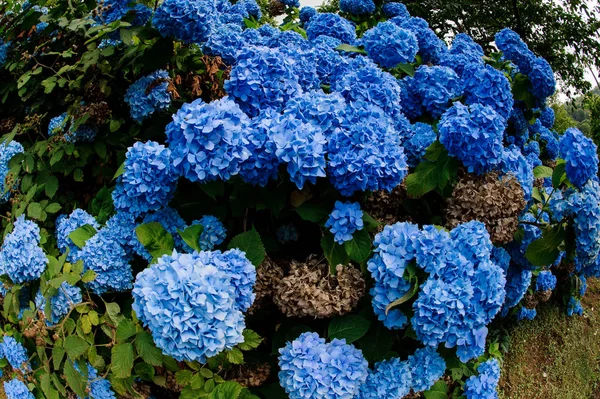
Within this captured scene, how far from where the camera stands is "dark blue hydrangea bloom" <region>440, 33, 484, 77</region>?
105 inches

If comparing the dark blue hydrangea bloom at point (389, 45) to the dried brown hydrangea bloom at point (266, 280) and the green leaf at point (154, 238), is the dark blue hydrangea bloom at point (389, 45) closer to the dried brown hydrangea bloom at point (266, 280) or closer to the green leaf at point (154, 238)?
the dried brown hydrangea bloom at point (266, 280)

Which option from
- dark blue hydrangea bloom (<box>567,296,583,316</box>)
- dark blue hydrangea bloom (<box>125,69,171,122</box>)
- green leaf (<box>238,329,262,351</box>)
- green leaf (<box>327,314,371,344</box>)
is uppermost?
dark blue hydrangea bloom (<box>125,69,171,122</box>)

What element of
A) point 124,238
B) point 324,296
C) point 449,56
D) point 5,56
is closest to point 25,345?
point 124,238

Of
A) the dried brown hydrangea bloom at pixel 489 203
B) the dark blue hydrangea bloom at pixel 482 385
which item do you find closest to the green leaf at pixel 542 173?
the dried brown hydrangea bloom at pixel 489 203

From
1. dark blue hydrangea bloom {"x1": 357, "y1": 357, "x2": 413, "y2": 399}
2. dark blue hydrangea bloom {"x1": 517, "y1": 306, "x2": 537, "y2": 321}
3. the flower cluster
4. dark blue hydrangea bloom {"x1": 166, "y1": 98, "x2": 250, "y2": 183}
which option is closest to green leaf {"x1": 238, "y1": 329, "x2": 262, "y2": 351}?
the flower cluster

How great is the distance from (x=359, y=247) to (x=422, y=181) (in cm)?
44

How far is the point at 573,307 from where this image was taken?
14.3ft

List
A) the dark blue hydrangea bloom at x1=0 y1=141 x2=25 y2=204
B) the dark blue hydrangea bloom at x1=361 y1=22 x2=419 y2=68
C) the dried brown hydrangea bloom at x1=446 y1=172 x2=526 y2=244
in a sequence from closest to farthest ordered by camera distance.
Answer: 1. the dried brown hydrangea bloom at x1=446 y1=172 x2=526 y2=244
2. the dark blue hydrangea bloom at x1=361 y1=22 x2=419 y2=68
3. the dark blue hydrangea bloom at x1=0 y1=141 x2=25 y2=204

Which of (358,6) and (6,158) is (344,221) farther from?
(358,6)

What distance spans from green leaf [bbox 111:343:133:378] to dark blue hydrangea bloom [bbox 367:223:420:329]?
2.77 feet

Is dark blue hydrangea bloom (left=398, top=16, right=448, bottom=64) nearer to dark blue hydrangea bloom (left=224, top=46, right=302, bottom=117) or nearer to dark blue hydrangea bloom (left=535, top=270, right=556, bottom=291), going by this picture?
dark blue hydrangea bloom (left=224, top=46, right=302, bottom=117)

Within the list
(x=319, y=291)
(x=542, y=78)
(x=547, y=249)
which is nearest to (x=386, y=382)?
(x=319, y=291)

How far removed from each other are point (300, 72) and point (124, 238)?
101cm

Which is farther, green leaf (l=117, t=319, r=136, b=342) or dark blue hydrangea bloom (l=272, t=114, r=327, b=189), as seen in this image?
green leaf (l=117, t=319, r=136, b=342)
